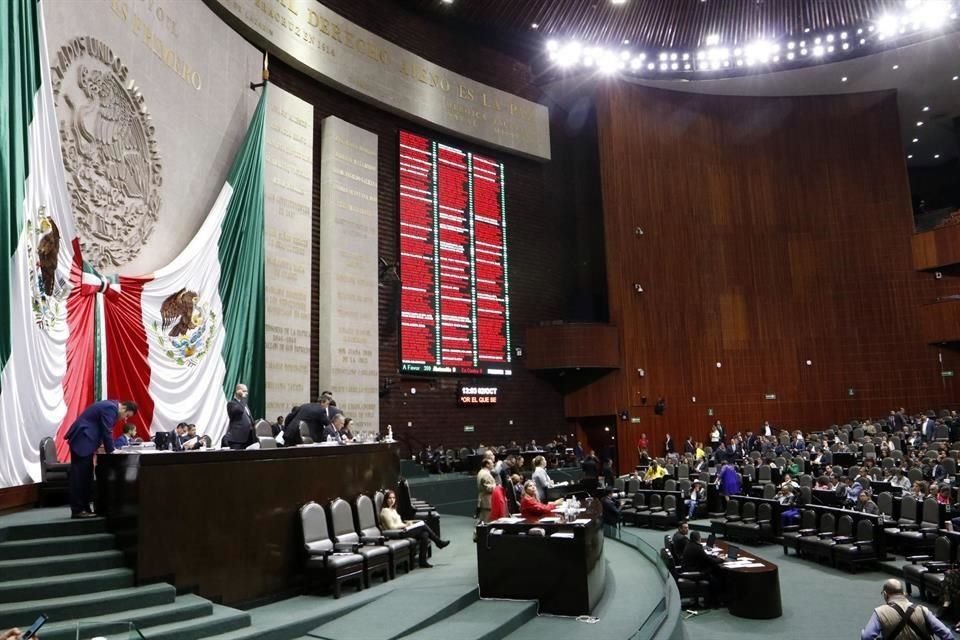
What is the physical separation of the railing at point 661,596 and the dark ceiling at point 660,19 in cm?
1419

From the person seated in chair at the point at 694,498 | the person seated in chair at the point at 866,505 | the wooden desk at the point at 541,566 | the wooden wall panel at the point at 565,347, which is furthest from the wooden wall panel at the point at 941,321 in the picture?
the wooden desk at the point at 541,566

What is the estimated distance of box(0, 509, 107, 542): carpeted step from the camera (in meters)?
5.38

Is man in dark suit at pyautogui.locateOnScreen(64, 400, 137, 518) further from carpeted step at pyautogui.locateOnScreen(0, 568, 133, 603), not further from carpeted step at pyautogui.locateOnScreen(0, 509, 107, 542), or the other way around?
carpeted step at pyautogui.locateOnScreen(0, 568, 133, 603)

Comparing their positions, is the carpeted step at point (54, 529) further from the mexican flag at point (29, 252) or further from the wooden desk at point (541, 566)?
the wooden desk at point (541, 566)

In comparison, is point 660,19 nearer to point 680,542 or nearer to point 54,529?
point 680,542

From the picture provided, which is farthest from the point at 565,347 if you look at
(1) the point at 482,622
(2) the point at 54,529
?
(2) the point at 54,529

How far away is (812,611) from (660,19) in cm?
1763

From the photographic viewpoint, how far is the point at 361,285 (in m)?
15.5

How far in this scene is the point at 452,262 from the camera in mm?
17906

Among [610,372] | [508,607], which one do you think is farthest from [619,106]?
[508,607]

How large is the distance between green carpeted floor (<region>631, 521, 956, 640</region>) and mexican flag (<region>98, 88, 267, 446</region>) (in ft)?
24.3

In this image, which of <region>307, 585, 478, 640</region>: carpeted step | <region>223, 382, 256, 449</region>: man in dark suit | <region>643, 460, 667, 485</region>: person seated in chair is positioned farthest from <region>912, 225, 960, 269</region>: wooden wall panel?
<region>223, 382, 256, 449</region>: man in dark suit

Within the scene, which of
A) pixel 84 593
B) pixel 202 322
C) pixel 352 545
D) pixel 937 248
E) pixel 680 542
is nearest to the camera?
pixel 84 593

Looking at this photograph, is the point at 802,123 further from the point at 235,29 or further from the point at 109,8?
the point at 109,8
